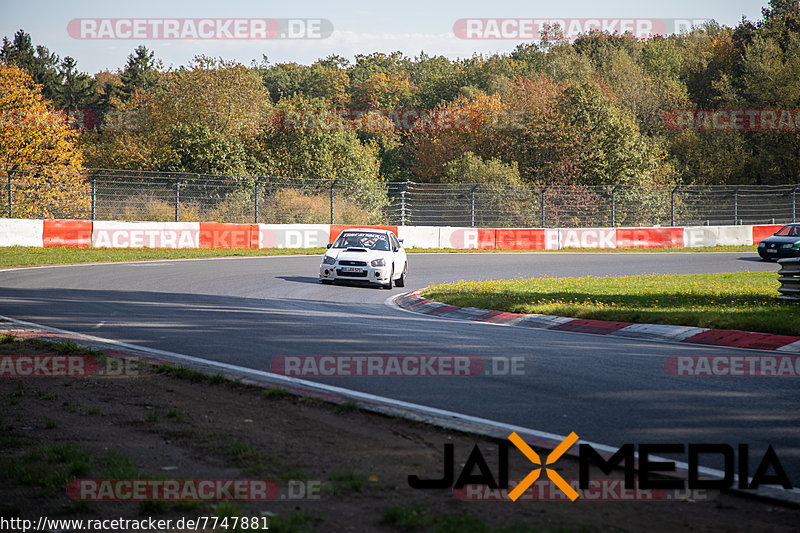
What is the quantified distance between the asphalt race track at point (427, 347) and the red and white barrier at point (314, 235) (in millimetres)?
7352

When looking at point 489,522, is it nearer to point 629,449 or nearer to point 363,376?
point 629,449

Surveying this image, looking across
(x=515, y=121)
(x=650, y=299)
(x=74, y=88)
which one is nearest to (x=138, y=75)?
(x=74, y=88)

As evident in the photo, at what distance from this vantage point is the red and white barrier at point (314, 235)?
1067 inches

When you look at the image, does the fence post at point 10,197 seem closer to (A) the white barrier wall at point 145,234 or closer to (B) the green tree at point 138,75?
(A) the white barrier wall at point 145,234

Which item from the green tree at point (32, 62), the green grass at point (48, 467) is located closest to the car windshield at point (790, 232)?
the green grass at point (48, 467)

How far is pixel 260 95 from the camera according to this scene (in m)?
63.5

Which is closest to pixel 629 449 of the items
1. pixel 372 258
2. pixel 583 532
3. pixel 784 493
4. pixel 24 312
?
pixel 784 493

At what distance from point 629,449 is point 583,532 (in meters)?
1.19
